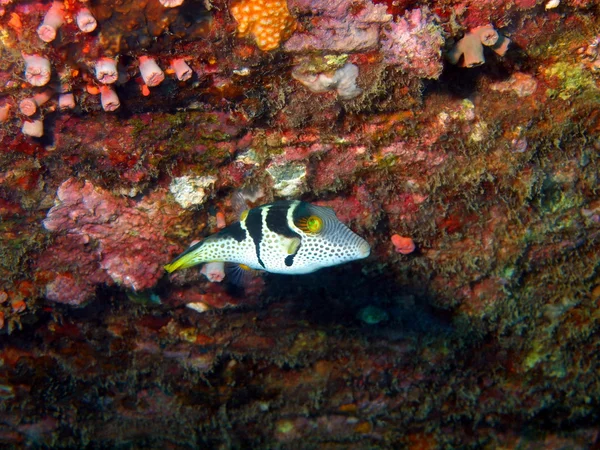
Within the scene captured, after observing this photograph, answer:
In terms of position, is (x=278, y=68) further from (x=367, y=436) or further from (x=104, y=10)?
(x=367, y=436)

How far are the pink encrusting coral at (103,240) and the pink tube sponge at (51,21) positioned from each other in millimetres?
1272

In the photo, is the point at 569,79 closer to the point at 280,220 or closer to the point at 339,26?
the point at 339,26

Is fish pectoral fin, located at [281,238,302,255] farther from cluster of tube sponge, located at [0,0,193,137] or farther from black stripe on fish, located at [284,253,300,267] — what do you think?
cluster of tube sponge, located at [0,0,193,137]

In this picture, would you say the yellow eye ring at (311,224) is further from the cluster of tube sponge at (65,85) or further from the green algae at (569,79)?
the green algae at (569,79)

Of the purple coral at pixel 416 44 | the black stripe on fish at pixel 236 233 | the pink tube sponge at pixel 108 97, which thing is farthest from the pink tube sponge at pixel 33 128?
the purple coral at pixel 416 44

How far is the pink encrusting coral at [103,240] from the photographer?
11.0ft

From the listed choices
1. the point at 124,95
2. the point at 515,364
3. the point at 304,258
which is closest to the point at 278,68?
the point at 124,95

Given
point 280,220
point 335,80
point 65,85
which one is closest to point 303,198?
point 280,220

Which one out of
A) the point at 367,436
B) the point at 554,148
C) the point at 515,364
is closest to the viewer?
the point at 554,148

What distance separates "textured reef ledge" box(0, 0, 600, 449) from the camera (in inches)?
102

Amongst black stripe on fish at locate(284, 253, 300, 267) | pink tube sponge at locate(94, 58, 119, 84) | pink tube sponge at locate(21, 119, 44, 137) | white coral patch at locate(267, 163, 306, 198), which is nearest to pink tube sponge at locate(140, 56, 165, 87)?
pink tube sponge at locate(94, 58, 119, 84)

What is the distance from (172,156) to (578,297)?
4924 millimetres

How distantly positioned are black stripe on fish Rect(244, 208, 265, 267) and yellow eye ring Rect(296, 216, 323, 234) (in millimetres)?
281

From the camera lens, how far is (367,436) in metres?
6.82
